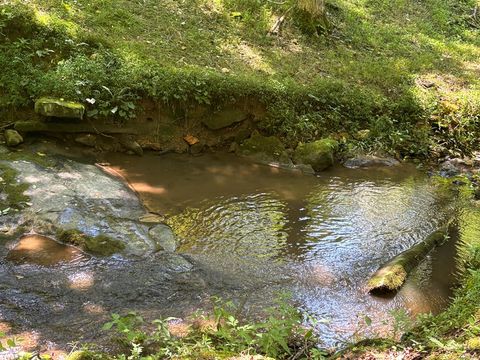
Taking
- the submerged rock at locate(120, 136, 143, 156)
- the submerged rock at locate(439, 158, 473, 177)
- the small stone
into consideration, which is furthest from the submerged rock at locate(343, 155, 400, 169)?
the small stone

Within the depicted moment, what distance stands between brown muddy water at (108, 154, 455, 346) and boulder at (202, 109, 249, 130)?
68 centimetres

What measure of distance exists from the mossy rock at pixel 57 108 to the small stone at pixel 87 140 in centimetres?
58

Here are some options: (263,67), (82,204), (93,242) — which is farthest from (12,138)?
(263,67)

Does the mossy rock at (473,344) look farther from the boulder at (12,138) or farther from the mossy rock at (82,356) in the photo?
the boulder at (12,138)

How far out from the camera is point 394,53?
1362 centimetres

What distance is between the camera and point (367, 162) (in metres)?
9.97

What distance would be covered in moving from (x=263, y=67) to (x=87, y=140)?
15.3 feet

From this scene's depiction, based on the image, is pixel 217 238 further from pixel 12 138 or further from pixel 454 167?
pixel 454 167

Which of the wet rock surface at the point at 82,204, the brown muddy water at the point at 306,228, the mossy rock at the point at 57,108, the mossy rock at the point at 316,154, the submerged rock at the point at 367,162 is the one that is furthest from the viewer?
the submerged rock at the point at 367,162

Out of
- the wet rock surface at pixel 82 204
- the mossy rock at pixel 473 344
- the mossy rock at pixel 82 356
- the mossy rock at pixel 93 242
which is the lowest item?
the mossy rock at pixel 93 242

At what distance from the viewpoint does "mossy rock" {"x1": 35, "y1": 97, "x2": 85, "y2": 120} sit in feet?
25.6

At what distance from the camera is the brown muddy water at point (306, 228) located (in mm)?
5164

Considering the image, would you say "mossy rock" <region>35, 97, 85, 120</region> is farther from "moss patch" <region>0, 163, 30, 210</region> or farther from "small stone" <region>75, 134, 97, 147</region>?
"moss patch" <region>0, 163, 30, 210</region>

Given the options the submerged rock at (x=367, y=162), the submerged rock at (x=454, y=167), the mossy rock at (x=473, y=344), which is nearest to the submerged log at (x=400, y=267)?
the mossy rock at (x=473, y=344)
